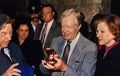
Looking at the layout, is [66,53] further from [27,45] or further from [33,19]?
[33,19]

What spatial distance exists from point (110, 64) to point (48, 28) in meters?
3.52

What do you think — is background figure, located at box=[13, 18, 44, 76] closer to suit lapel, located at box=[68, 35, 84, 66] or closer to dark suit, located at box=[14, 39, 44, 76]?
dark suit, located at box=[14, 39, 44, 76]

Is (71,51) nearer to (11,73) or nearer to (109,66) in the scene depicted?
(109,66)

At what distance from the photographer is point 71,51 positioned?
408 centimetres

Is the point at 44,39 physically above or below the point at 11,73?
below

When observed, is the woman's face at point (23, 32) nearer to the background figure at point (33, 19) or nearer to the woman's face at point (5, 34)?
the background figure at point (33, 19)

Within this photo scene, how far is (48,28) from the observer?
24.2ft

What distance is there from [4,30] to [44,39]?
11.8 feet

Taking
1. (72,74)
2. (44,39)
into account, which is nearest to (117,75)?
(72,74)

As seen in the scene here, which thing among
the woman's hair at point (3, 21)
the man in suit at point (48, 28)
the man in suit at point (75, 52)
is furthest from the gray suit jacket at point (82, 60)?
the man in suit at point (48, 28)

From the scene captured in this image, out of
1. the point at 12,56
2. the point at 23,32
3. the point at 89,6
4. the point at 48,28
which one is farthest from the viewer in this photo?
the point at 89,6

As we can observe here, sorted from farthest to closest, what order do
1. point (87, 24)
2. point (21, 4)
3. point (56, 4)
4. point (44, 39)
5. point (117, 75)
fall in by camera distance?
point (21, 4)
point (56, 4)
point (87, 24)
point (44, 39)
point (117, 75)

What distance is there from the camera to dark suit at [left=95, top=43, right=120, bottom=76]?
394 centimetres

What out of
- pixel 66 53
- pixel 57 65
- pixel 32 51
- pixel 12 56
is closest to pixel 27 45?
pixel 32 51
